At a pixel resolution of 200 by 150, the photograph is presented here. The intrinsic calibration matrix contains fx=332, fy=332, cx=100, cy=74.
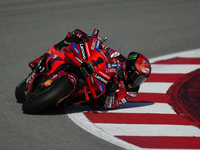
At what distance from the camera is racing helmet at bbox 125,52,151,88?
15.9 ft

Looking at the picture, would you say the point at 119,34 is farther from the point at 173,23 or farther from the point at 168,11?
the point at 168,11

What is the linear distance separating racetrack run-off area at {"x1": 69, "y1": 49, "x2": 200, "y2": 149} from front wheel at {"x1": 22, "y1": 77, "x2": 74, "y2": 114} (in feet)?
1.72

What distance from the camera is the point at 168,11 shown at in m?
11.1

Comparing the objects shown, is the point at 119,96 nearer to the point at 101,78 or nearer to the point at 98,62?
the point at 101,78

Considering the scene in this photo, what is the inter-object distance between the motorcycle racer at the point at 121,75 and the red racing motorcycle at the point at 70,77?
134 mm

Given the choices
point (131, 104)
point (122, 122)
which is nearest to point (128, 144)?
point (122, 122)

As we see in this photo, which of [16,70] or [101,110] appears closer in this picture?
[101,110]

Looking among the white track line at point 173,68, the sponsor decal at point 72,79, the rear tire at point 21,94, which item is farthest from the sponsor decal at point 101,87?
the white track line at point 173,68

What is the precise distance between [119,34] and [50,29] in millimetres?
Result: 1966

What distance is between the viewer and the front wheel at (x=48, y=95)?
4.46m

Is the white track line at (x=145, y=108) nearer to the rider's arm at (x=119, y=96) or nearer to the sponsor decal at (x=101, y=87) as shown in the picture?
the rider's arm at (x=119, y=96)

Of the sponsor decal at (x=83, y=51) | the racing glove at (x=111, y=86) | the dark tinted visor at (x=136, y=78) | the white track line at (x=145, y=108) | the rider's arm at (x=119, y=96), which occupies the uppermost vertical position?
the sponsor decal at (x=83, y=51)

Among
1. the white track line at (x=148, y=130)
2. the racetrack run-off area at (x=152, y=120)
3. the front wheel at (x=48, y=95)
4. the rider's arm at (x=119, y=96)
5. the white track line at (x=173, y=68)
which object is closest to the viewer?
the racetrack run-off area at (x=152, y=120)

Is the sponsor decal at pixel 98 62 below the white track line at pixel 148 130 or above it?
above
